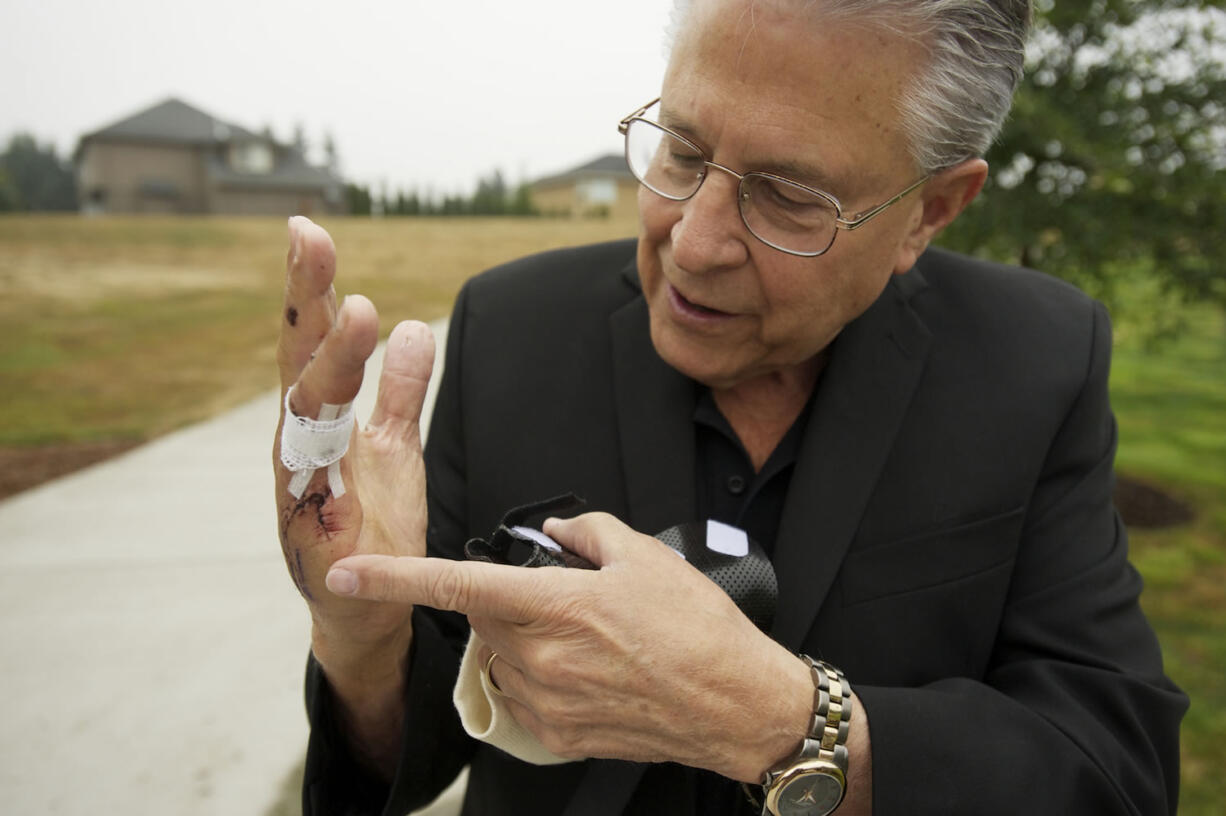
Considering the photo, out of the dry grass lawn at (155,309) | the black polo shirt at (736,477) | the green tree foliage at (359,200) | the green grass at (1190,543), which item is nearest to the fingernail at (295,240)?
the black polo shirt at (736,477)

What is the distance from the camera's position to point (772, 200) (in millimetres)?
1178

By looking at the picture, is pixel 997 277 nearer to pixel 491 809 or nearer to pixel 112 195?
pixel 491 809

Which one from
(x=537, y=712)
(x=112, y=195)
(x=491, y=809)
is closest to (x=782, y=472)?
(x=537, y=712)

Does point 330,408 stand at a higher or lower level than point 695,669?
higher

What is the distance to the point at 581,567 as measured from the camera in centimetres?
100

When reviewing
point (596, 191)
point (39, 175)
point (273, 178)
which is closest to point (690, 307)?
point (596, 191)

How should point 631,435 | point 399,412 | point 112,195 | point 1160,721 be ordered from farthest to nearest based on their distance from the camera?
point 112,195 < point 631,435 < point 1160,721 < point 399,412

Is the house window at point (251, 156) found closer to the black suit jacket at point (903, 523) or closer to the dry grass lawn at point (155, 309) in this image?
the dry grass lawn at point (155, 309)

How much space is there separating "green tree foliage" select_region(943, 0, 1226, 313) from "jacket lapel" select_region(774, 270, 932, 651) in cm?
241

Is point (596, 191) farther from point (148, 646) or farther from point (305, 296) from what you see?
point (305, 296)

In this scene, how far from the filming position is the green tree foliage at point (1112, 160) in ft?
11.4

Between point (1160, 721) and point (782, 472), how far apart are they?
26.3 inches

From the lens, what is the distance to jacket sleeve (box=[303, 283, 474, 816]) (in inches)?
47.4

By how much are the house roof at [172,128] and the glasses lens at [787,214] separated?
3153cm
